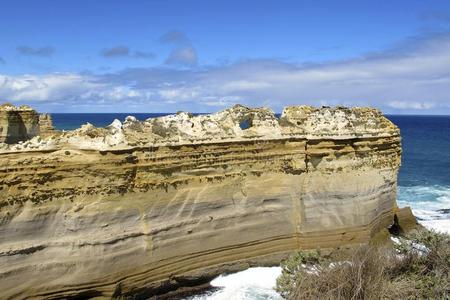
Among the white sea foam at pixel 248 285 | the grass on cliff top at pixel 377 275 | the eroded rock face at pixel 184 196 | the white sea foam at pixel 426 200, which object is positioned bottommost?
the white sea foam at pixel 426 200

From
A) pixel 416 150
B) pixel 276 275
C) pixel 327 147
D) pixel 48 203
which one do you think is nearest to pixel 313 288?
pixel 276 275

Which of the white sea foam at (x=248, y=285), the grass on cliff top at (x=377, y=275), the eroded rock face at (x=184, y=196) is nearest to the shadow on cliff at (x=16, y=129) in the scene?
the eroded rock face at (x=184, y=196)

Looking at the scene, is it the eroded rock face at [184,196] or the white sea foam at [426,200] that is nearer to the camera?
the eroded rock face at [184,196]

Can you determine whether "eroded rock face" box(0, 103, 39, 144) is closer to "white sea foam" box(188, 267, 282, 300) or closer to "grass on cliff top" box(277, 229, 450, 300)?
"white sea foam" box(188, 267, 282, 300)

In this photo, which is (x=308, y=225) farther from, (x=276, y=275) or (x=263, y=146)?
(x=263, y=146)

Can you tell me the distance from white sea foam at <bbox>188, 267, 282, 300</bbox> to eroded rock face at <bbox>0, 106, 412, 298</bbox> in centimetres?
36

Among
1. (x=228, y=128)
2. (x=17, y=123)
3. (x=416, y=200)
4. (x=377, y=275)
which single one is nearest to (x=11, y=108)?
(x=17, y=123)

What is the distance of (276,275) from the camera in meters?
16.1

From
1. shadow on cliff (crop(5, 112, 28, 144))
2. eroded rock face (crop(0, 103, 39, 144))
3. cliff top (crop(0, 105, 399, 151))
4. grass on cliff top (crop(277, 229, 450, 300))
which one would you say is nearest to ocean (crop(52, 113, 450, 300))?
grass on cliff top (crop(277, 229, 450, 300))

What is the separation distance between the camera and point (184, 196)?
579 inches

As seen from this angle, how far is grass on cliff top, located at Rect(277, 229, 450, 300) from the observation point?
1238 centimetres

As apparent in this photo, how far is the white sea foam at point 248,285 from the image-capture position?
1481 centimetres

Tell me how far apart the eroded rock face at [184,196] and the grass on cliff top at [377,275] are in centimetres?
199

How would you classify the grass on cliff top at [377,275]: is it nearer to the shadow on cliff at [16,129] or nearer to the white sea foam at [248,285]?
the white sea foam at [248,285]
